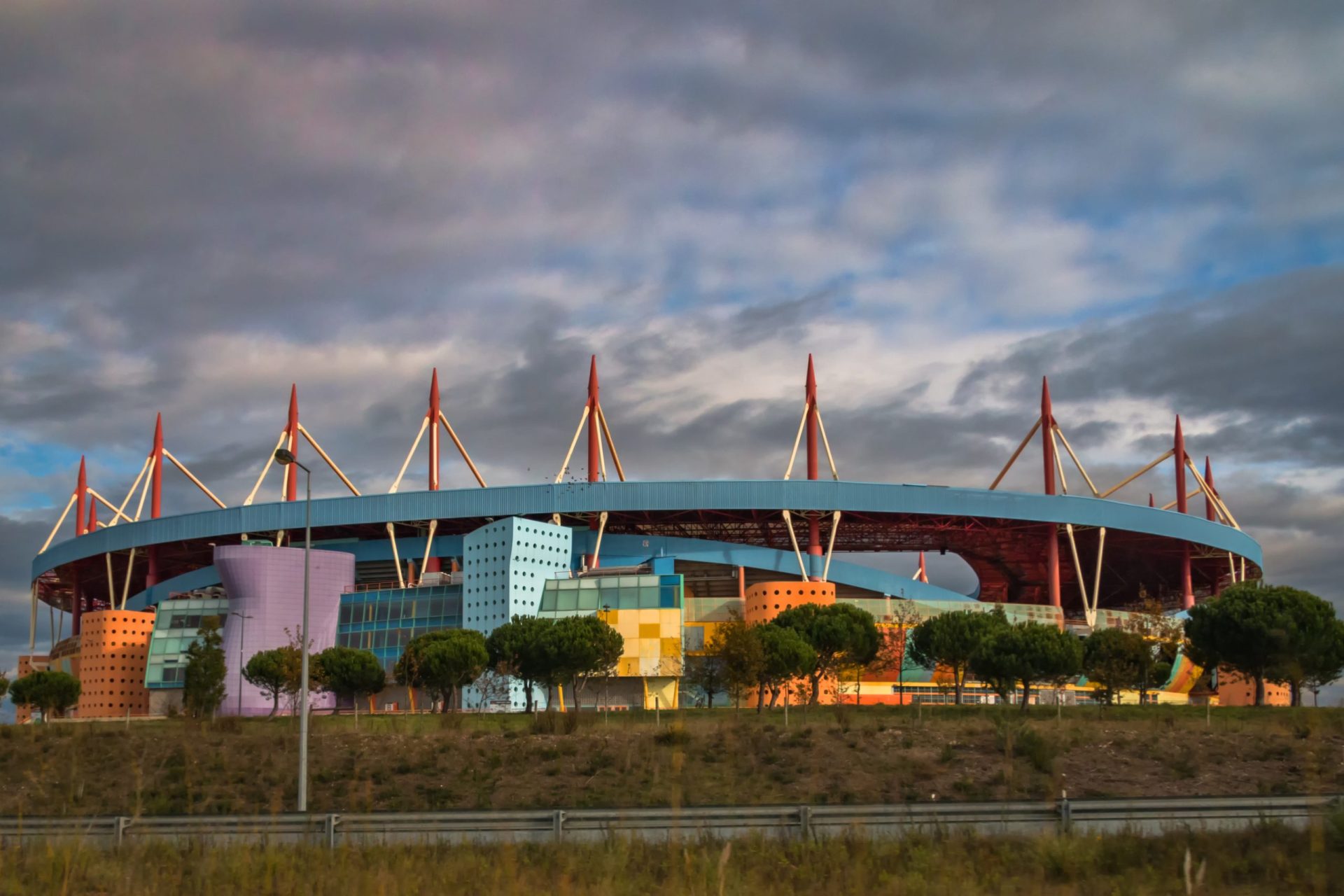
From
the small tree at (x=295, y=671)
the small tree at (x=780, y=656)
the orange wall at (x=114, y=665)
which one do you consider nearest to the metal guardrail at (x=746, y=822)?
the small tree at (x=780, y=656)

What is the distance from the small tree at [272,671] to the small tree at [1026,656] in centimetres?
3420

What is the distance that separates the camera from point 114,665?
8869 centimetres

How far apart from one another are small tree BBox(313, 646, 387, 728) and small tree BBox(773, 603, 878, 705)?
74.0 ft

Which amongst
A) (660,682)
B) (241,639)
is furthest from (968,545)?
(241,639)

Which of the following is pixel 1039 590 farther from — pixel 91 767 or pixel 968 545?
pixel 91 767

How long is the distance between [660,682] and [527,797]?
44.5m

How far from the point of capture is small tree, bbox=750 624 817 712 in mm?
57812

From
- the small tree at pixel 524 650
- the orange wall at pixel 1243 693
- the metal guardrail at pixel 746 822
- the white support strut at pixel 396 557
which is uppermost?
the white support strut at pixel 396 557

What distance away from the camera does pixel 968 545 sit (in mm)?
99188

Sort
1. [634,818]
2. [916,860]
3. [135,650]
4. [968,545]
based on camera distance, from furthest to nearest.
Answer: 1. [968,545]
2. [135,650]
3. [634,818]
4. [916,860]

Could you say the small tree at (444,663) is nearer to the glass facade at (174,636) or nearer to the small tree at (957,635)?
the small tree at (957,635)

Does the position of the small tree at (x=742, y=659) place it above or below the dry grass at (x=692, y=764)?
above

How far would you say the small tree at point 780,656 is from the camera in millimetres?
57812

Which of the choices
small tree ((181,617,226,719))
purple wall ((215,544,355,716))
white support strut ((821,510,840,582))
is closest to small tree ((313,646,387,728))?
small tree ((181,617,226,719))
